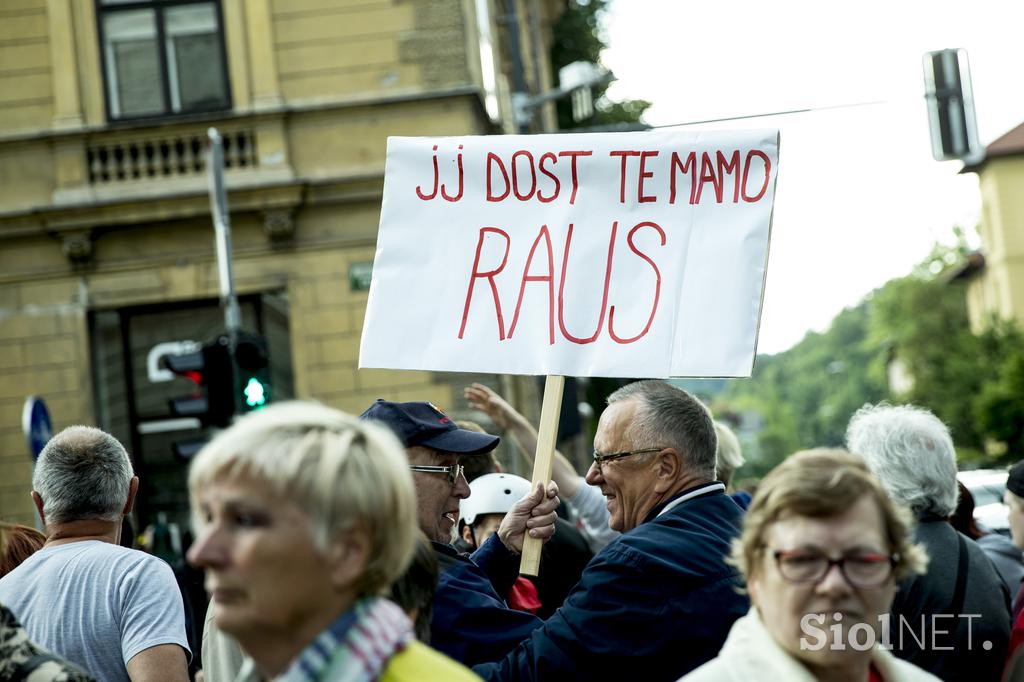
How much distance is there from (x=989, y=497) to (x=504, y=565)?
10.7 m

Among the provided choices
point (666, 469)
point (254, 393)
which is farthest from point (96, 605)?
point (254, 393)

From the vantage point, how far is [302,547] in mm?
2619

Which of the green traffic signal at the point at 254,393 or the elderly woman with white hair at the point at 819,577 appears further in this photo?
the green traffic signal at the point at 254,393

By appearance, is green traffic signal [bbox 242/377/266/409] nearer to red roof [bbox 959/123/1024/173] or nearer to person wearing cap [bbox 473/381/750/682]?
person wearing cap [bbox 473/381/750/682]

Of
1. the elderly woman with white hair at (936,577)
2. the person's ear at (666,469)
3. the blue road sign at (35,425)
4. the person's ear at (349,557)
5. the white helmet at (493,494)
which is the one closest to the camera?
the person's ear at (349,557)

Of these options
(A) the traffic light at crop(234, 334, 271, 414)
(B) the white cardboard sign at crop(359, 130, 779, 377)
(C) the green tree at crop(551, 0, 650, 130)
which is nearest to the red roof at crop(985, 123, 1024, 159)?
(C) the green tree at crop(551, 0, 650, 130)

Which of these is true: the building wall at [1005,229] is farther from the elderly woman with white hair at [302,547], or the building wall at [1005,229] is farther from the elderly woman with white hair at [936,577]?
the elderly woman with white hair at [302,547]

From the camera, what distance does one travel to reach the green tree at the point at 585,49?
3459 centimetres

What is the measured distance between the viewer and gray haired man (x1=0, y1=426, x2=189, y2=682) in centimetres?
450

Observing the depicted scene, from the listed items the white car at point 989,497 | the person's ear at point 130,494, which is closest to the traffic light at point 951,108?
the white car at point 989,497

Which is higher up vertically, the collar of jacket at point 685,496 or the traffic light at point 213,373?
the traffic light at point 213,373

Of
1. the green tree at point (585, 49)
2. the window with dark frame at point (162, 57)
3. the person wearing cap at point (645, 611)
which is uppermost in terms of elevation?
the green tree at point (585, 49)

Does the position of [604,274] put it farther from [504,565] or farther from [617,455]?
[504,565]

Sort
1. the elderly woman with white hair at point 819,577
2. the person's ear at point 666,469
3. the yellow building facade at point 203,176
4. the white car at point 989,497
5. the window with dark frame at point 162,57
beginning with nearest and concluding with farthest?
the elderly woman with white hair at point 819,577 → the person's ear at point 666,469 → the white car at point 989,497 → the yellow building facade at point 203,176 → the window with dark frame at point 162,57
